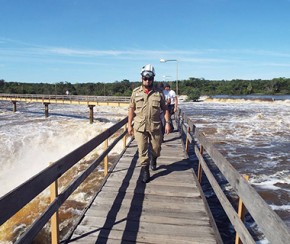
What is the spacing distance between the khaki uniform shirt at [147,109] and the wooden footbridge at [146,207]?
761 millimetres

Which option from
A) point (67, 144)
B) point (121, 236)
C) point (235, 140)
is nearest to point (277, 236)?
point (121, 236)

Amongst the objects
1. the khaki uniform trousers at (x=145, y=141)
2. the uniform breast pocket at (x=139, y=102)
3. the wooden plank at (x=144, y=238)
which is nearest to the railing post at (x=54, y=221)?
the wooden plank at (x=144, y=238)

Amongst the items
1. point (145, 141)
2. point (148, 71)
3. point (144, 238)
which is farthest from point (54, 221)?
point (148, 71)

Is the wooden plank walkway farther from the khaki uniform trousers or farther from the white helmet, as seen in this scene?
the white helmet

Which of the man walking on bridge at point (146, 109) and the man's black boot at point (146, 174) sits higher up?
the man walking on bridge at point (146, 109)

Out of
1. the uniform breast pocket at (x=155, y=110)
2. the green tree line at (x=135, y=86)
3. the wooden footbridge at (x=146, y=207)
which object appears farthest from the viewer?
the green tree line at (x=135, y=86)

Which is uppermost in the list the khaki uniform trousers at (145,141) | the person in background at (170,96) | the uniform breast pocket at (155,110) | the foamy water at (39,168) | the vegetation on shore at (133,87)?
the vegetation on shore at (133,87)

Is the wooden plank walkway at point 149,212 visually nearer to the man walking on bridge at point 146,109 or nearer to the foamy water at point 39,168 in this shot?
the man walking on bridge at point 146,109

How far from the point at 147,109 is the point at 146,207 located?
1.58 m

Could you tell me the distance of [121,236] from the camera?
10.6ft

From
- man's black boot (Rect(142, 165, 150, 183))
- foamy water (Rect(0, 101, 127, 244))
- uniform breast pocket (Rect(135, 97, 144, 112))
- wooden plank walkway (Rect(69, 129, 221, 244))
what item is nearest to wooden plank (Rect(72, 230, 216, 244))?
wooden plank walkway (Rect(69, 129, 221, 244))

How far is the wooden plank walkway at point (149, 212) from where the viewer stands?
10.6ft

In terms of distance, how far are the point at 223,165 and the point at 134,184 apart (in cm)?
235

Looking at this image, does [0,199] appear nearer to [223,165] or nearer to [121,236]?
[121,236]
